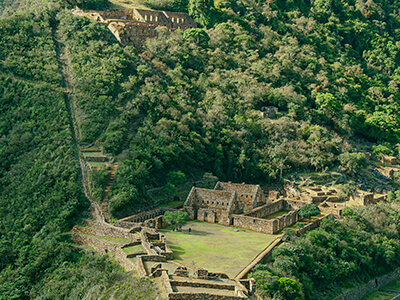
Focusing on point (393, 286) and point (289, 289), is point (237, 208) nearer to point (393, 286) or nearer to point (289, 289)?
point (289, 289)

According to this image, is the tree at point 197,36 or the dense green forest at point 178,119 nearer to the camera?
the dense green forest at point 178,119

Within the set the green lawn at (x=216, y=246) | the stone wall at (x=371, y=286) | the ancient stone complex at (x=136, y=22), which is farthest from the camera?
the ancient stone complex at (x=136, y=22)

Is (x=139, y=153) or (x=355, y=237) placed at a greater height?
(x=139, y=153)

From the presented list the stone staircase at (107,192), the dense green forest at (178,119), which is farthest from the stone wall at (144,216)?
the stone staircase at (107,192)

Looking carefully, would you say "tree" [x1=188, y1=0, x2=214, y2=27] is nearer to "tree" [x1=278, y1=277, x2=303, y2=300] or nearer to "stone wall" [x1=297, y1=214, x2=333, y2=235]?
"stone wall" [x1=297, y1=214, x2=333, y2=235]

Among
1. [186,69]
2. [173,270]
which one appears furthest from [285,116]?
[173,270]

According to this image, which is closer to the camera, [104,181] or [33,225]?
[33,225]

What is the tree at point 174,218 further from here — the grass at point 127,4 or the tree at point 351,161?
the grass at point 127,4

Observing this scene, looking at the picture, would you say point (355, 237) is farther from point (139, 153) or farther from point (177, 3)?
point (177, 3)
